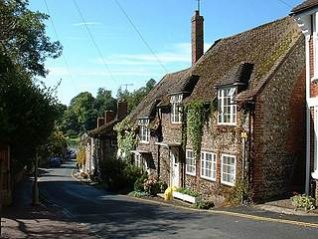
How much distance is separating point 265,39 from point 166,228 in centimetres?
1428

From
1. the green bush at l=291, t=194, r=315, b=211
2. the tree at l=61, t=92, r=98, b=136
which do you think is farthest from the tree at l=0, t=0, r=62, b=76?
the tree at l=61, t=92, r=98, b=136

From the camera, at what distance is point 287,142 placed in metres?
24.6

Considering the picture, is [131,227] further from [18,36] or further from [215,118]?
[18,36]

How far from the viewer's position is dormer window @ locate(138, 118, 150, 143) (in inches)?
1558

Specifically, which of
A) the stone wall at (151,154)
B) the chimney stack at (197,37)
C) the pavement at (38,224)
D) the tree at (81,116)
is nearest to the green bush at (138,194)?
the stone wall at (151,154)

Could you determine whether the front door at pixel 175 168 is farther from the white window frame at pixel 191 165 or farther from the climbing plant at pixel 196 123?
the climbing plant at pixel 196 123

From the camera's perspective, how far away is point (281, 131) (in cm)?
2442

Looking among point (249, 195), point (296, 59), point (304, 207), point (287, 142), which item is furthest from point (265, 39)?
point (304, 207)

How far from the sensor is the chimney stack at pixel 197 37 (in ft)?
122

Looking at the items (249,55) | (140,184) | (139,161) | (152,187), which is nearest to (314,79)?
(249,55)

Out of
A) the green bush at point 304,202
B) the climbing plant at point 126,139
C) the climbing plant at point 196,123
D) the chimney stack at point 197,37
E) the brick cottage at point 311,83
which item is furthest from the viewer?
the climbing plant at point 126,139

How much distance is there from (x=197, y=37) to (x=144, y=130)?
834 cm

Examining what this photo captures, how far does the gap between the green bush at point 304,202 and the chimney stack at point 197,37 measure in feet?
60.0

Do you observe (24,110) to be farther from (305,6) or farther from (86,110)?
(86,110)
